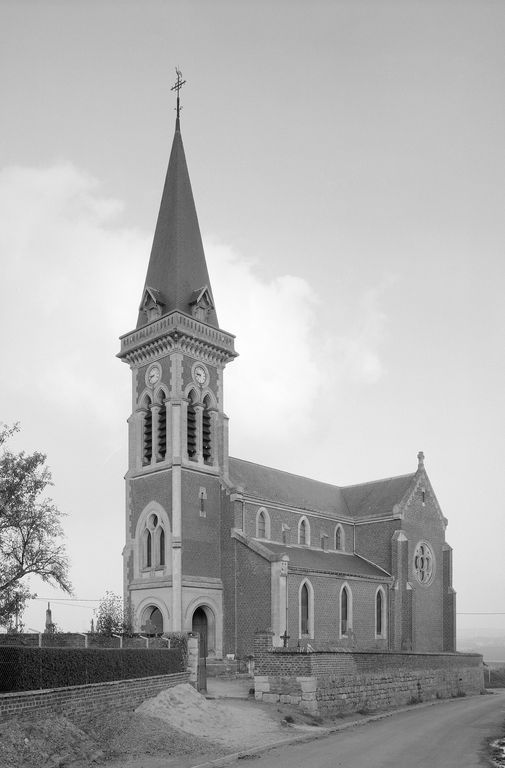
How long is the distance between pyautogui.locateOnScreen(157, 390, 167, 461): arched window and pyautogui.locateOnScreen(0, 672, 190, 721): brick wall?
1899cm

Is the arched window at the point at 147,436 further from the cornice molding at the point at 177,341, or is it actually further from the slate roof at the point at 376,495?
the slate roof at the point at 376,495

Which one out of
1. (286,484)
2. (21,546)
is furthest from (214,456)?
(21,546)

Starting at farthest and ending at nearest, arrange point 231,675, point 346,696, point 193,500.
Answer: point 193,500 → point 231,675 → point 346,696

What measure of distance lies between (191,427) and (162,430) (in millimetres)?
1598

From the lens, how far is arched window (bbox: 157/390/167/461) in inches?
1777

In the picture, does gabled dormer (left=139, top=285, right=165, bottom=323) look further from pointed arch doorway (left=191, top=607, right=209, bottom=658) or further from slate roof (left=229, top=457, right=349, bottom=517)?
pointed arch doorway (left=191, top=607, right=209, bottom=658)

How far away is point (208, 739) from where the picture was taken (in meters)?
22.2

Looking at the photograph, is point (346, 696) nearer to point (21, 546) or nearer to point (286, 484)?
point (21, 546)

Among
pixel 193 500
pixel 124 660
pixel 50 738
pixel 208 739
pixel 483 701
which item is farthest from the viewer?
pixel 193 500

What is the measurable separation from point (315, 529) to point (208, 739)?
2981cm

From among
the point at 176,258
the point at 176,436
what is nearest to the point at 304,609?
the point at 176,436

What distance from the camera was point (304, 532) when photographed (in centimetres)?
5062

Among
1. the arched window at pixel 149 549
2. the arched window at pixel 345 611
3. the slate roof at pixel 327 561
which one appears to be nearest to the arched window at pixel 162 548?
the arched window at pixel 149 549

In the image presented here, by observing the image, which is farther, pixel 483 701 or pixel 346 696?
pixel 483 701
